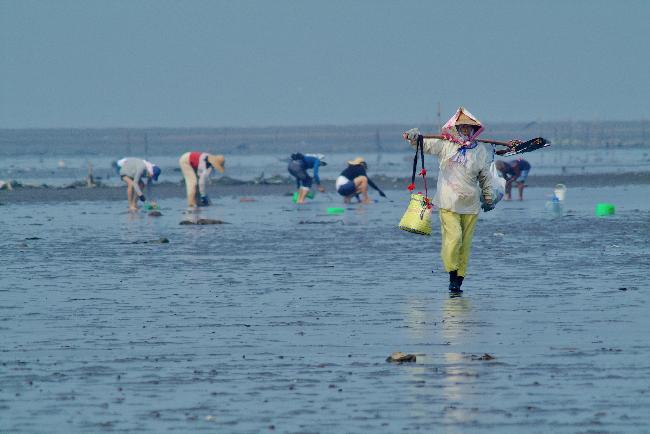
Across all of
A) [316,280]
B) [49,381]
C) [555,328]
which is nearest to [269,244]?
[316,280]

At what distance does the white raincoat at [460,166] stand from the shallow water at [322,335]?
879 millimetres

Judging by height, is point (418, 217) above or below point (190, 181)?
above

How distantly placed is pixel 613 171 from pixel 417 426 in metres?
46.4

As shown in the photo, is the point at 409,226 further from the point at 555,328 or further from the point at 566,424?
the point at 566,424

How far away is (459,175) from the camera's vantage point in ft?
52.2

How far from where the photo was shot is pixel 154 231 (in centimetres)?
2594

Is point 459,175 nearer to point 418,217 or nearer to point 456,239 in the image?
point 456,239

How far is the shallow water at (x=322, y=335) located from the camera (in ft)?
30.0

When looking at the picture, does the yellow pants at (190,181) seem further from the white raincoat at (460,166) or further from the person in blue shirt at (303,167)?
the white raincoat at (460,166)

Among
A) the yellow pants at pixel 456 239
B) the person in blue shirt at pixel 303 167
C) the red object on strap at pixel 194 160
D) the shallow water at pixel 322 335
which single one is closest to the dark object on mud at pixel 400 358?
the shallow water at pixel 322 335

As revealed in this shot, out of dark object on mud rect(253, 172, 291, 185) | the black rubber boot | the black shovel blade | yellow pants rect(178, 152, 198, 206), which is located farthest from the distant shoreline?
the black rubber boot

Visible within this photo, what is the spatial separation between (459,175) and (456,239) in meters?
0.65

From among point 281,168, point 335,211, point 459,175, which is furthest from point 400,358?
point 281,168

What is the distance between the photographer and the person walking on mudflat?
15812 millimetres
